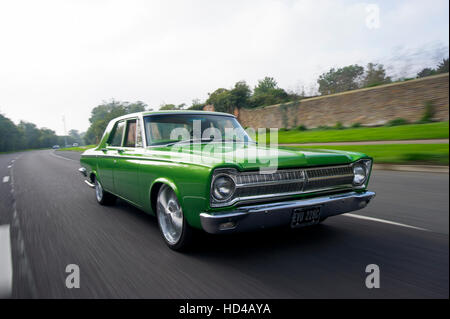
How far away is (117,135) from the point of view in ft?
15.9

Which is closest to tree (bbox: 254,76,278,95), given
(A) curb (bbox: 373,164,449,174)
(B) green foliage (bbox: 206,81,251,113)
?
(B) green foliage (bbox: 206,81,251,113)

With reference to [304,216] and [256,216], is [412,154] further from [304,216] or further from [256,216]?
A: [256,216]

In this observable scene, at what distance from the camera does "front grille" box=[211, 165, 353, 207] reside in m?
2.69

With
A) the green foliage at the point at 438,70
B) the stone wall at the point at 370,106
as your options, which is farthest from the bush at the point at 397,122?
the green foliage at the point at 438,70

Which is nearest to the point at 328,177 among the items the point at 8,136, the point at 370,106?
the point at 370,106

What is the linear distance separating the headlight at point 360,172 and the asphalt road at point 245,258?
23.2 inches

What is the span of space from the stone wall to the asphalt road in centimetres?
1273

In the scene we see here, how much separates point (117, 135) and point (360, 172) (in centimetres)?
350

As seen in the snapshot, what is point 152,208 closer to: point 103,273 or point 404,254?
point 103,273

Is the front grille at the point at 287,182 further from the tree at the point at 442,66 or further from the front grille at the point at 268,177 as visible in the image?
the tree at the point at 442,66

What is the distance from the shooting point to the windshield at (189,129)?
Answer: 394 cm

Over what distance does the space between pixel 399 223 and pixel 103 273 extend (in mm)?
3340
